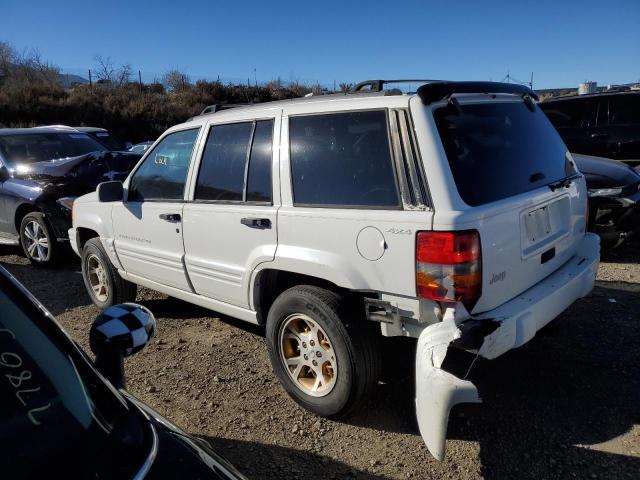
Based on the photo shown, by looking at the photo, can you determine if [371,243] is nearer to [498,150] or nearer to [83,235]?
[498,150]

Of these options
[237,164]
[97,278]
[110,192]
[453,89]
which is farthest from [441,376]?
[97,278]

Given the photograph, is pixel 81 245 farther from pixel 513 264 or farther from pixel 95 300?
pixel 513 264

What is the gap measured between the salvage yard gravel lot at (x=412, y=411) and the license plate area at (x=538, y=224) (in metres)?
1.04

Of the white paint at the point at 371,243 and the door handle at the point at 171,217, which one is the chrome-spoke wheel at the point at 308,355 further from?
the door handle at the point at 171,217

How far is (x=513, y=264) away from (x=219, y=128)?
2279 mm

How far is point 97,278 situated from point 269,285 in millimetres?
2661

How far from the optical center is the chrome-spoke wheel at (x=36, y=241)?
6816 millimetres

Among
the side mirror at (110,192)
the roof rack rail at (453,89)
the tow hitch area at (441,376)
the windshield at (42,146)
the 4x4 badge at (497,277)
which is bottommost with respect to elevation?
the tow hitch area at (441,376)

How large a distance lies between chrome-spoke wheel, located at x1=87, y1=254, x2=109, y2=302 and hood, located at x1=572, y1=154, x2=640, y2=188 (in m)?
5.21

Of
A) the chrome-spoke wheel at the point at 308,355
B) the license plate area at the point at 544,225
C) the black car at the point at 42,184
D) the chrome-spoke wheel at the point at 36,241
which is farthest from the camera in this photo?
the chrome-spoke wheel at the point at 36,241

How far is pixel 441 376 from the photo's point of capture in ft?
7.45

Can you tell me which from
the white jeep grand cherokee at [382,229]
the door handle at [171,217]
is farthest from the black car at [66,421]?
the door handle at [171,217]

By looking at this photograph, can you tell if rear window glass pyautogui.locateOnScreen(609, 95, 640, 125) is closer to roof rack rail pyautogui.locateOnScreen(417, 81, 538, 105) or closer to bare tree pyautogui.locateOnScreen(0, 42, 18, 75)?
roof rack rail pyautogui.locateOnScreen(417, 81, 538, 105)

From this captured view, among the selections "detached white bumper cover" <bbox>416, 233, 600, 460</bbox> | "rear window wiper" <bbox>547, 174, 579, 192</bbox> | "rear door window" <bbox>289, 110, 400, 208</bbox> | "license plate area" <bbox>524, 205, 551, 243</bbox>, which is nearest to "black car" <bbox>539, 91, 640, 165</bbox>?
"rear window wiper" <bbox>547, 174, 579, 192</bbox>
